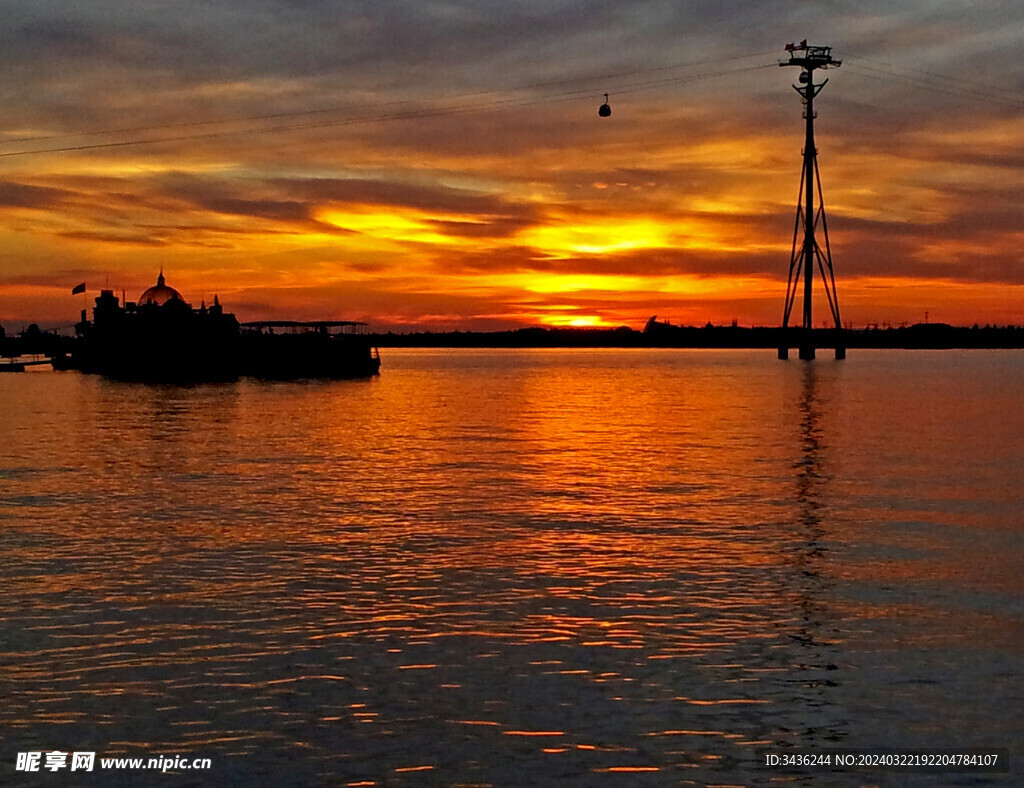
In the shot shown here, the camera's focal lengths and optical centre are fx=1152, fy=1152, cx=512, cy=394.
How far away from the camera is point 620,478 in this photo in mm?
47750

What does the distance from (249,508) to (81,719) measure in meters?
22.4

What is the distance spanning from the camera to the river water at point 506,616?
1548cm

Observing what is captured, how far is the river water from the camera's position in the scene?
50.8 feet

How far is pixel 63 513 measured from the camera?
36.9 meters

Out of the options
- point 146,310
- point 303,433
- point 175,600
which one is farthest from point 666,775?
point 146,310

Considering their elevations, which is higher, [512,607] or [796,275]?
[796,275]

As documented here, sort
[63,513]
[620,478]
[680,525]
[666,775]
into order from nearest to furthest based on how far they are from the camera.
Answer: [666,775]
[680,525]
[63,513]
[620,478]

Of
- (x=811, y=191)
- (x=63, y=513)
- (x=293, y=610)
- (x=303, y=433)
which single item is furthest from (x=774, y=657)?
(x=811, y=191)

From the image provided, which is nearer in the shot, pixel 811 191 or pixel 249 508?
pixel 249 508

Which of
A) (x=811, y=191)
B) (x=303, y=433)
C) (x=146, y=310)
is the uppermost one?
(x=811, y=191)

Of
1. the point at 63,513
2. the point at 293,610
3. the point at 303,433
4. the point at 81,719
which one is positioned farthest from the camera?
the point at 303,433

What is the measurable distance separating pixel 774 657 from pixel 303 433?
56.9m

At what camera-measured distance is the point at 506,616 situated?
74.5 ft

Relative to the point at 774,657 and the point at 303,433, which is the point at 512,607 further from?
the point at 303,433
